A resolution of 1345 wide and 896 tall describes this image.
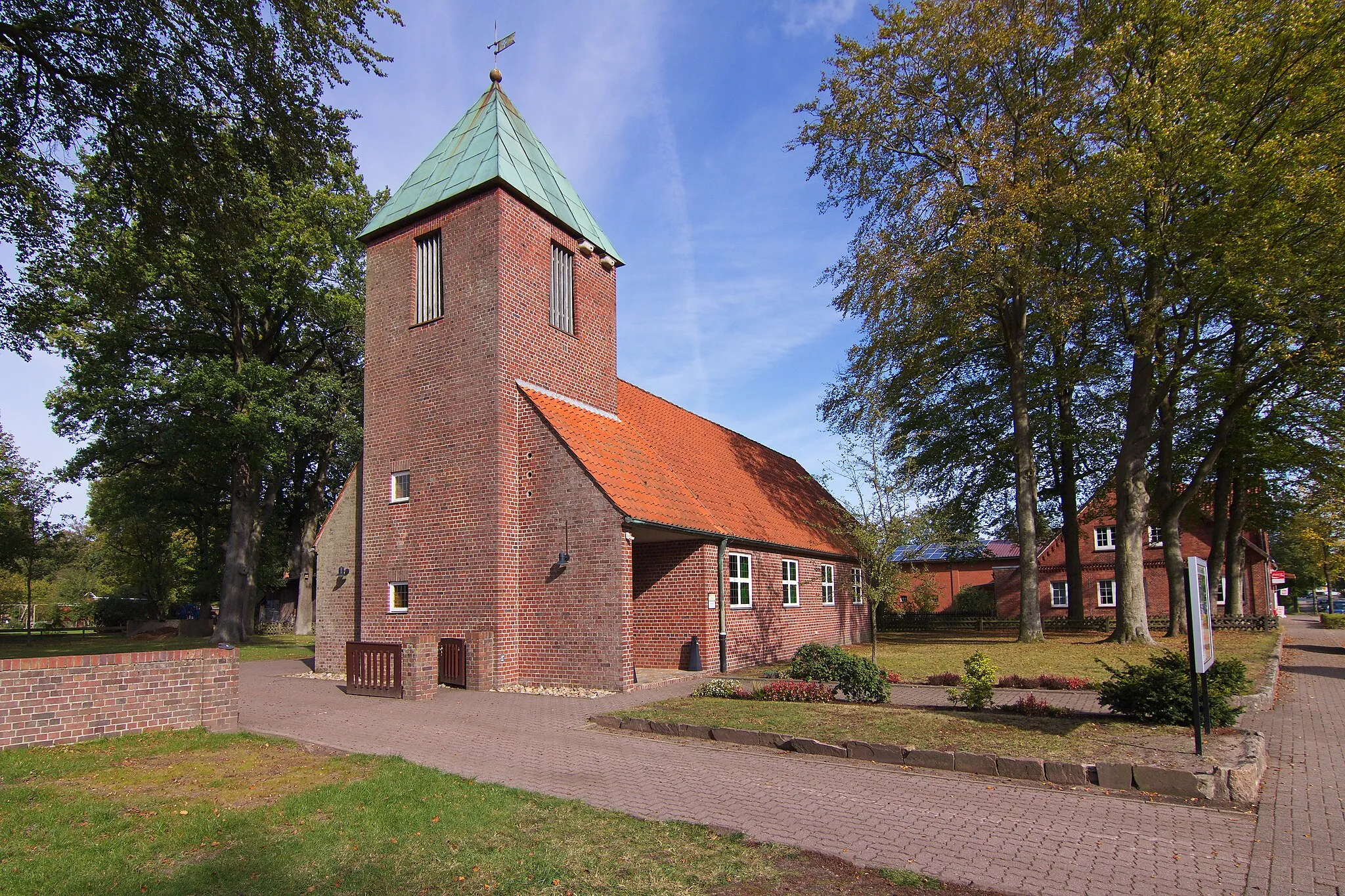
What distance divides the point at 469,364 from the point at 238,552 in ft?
63.0

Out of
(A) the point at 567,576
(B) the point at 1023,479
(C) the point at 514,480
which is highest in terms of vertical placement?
(B) the point at 1023,479

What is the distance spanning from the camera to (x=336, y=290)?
30.2m

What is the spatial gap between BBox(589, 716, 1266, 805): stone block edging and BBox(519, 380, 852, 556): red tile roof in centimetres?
642

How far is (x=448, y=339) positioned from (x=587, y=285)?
12.7 feet

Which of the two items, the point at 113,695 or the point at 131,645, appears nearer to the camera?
the point at 113,695

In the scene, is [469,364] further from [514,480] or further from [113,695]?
[113,695]

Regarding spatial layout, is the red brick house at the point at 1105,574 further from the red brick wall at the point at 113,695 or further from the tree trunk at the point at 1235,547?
the red brick wall at the point at 113,695

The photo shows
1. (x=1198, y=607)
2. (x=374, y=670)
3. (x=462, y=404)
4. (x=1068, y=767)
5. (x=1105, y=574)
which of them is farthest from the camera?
(x=1105, y=574)

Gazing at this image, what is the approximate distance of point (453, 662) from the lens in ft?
49.4

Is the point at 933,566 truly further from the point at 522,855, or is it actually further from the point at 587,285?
the point at 522,855

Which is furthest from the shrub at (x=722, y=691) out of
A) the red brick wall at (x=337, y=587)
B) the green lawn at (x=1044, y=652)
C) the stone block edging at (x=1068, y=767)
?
the red brick wall at (x=337, y=587)

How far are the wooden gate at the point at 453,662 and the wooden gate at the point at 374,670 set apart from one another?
1305 millimetres

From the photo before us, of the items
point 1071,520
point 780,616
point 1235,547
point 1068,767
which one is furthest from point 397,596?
point 1235,547

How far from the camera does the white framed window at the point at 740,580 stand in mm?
18250
